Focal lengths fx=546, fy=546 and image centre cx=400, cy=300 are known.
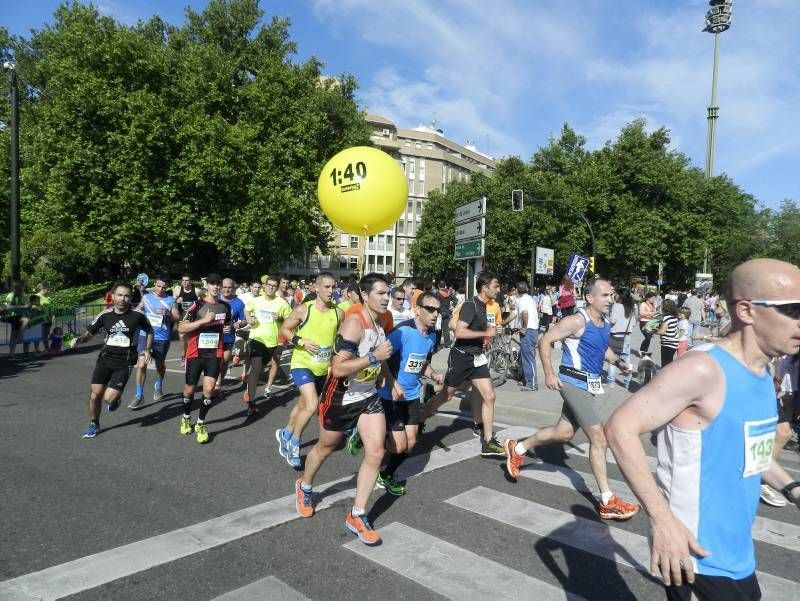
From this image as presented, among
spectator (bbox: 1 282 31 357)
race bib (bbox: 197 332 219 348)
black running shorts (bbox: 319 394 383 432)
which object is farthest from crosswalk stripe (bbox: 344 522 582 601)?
spectator (bbox: 1 282 31 357)

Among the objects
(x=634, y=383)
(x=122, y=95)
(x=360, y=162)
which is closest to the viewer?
(x=360, y=162)

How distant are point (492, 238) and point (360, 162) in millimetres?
33428

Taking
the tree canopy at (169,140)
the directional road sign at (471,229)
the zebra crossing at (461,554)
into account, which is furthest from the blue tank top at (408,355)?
the tree canopy at (169,140)

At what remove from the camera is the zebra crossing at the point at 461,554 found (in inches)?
127

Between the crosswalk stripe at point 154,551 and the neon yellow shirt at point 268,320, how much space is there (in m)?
3.76

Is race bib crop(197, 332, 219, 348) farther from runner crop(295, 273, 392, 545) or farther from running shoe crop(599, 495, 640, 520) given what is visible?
running shoe crop(599, 495, 640, 520)

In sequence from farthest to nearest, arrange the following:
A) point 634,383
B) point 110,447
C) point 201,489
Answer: point 634,383
point 110,447
point 201,489

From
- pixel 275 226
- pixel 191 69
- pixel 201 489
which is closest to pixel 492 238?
pixel 275 226

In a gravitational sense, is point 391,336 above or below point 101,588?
above

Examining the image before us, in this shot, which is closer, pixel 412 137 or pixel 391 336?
pixel 391 336

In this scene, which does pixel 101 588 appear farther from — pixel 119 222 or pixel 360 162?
pixel 119 222

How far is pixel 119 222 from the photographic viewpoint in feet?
81.1

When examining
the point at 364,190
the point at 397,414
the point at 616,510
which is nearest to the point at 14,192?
the point at 364,190

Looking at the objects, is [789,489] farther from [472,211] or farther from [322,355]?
[472,211]
